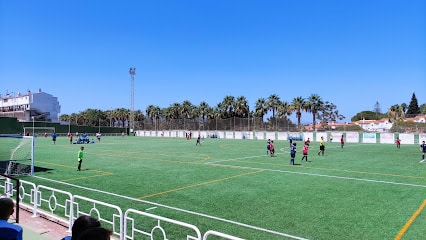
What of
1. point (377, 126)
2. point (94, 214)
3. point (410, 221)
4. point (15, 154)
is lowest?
point (410, 221)

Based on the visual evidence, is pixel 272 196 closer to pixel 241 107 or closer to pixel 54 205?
pixel 54 205

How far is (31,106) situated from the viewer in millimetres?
109500

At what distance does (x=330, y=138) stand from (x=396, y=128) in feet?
34.8

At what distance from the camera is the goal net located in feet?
61.2

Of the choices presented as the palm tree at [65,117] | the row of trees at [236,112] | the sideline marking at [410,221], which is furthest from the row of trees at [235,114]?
the sideline marking at [410,221]

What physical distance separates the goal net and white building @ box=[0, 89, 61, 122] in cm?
9080

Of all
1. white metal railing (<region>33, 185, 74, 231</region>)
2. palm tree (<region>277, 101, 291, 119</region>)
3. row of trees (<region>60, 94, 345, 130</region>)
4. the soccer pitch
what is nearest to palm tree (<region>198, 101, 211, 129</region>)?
row of trees (<region>60, 94, 345, 130</region>)

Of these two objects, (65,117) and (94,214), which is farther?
(65,117)

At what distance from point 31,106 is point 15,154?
10202cm

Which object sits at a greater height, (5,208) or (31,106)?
(31,106)

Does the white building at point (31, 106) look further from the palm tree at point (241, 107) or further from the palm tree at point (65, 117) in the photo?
the palm tree at point (241, 107)

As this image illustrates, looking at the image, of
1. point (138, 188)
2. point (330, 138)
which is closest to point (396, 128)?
point (330, 138)

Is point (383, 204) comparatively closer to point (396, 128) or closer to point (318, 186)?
point (318, 186)

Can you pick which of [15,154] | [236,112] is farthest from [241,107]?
[15,154]
